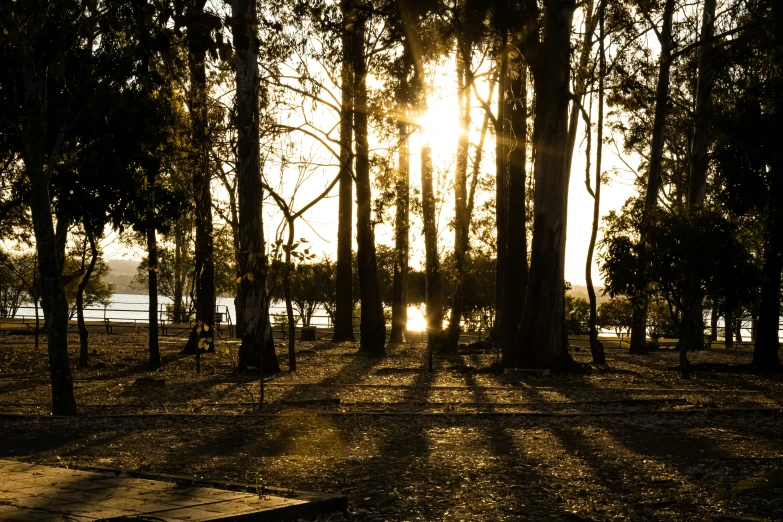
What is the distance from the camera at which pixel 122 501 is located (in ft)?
20.9

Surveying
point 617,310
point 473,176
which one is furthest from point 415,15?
point 617,310

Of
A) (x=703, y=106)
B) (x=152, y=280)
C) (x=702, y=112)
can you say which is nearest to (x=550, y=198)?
(x=152, y=280)

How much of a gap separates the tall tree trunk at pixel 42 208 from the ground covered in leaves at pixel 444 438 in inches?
36.9

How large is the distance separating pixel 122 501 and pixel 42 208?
6.09m

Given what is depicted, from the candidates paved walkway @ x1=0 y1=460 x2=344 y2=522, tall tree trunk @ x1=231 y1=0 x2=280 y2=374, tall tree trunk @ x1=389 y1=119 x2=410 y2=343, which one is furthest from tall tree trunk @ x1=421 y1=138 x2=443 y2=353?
paved walkway @ x1=0 y1=460 x2=344 y2=522

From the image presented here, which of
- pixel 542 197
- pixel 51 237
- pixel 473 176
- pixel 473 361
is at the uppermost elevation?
pixel 473 176

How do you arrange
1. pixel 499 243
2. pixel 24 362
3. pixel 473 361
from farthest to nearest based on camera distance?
pixel 473 361, pixel 499 243, pixel 24 362

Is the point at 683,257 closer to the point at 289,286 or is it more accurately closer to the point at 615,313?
the point at 289,286

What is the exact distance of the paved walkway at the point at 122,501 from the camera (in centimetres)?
589

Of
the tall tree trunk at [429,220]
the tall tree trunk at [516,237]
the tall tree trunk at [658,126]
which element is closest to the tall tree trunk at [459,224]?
the tall tree trunk at [429,220]

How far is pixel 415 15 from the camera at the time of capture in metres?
21.5

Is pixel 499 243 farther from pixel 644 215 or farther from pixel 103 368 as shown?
pixel 103 368

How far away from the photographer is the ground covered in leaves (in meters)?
7.46

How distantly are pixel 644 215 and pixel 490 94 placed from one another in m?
11.3
